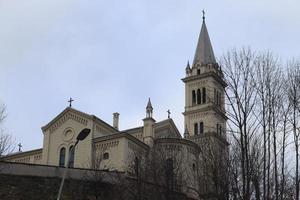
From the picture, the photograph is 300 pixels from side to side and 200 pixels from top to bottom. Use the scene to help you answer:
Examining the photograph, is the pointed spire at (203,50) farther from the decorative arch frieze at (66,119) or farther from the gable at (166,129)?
the decorative arch frieze at (66,119)

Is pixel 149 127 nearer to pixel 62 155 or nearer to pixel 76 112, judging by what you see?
pixel 76 112

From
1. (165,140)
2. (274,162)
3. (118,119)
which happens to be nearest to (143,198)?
(274,162)

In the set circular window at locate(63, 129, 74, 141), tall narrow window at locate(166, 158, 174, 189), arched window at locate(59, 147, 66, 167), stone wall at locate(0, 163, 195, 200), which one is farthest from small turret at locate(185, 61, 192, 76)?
stone wall at locate(0, 163, 195, 200)

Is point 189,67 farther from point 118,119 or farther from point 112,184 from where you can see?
point 112,184

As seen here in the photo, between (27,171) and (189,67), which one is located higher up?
(189,67)

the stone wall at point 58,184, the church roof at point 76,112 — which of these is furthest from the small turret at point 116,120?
the stone wall at point 58,184

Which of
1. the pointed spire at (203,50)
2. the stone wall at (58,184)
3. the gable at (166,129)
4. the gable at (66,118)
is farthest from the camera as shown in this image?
the pointed spire at (203,50)

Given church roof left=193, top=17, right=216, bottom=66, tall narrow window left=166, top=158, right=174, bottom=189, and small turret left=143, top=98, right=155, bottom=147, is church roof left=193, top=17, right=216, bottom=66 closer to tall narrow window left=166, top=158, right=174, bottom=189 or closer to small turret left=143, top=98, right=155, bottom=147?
small turret left=143, top=98, right=155, bottom=147

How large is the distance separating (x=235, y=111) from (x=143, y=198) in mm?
15214

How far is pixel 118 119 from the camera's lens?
Answer: 69.9 m

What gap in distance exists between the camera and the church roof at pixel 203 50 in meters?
84.0

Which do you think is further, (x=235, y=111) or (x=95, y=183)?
(x=95, y=183)

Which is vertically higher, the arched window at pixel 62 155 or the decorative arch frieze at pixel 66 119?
the decorative arch frieze at pixel 66 119

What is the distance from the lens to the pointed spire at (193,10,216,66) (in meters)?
84.0
